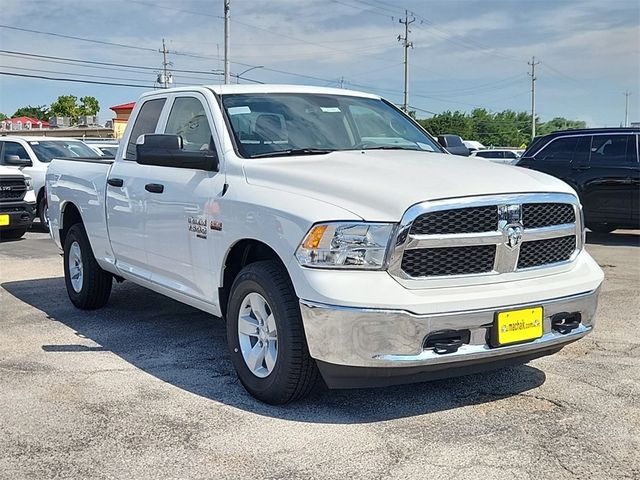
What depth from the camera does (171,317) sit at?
6684 mm

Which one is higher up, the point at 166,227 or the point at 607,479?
the point at 166,227

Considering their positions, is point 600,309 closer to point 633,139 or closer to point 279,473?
point 279,473

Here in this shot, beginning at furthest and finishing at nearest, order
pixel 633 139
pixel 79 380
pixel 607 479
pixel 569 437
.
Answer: pixel 633 139 → pixel 79 380 → pixel 569 437 → pixel 607 479

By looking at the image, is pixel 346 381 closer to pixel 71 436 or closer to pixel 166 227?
pixel 71 436

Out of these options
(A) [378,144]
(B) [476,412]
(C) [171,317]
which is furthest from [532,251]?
(C) [171,317]

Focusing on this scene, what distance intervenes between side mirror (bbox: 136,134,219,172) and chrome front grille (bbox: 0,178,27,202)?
8775 mm

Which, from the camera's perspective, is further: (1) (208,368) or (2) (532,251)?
(1) (208,368)

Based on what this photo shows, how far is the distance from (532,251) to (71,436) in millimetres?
2667

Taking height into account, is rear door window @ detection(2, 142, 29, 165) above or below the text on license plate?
above

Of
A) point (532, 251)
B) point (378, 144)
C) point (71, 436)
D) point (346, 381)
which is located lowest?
point (71, 436)

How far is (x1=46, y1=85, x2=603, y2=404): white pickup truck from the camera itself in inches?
150

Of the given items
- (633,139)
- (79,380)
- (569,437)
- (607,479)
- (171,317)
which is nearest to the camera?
(607,479)

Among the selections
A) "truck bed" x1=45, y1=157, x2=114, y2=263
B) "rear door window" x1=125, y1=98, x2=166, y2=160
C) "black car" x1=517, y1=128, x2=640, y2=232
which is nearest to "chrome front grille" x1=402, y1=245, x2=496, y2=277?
"rear door window" x1=125, y1=98, x2=166, y2=160

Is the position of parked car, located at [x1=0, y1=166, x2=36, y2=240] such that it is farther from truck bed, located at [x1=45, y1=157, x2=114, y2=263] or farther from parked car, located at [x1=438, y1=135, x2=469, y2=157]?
parked car, located at [x1=438, y1=135, x2=469, y2=157]
